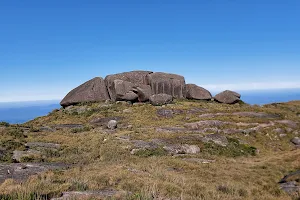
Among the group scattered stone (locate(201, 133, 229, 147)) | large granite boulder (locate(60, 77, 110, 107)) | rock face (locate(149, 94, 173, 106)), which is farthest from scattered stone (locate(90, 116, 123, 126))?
scattered stone (locate(201, 133, 229, 147))

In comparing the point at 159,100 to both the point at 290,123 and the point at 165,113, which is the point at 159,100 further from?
the point at 290,123

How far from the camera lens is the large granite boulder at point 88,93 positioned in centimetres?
5997

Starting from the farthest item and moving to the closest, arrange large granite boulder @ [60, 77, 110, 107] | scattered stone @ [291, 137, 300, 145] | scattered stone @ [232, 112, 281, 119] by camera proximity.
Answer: large granite boulder @ [60, 77, 110, 107] < scattered stone @ [232, 112, 281, 119] < scattered stone @ [291, 137, 300, 145]

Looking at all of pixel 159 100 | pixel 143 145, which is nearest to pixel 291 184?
pixel 143 145

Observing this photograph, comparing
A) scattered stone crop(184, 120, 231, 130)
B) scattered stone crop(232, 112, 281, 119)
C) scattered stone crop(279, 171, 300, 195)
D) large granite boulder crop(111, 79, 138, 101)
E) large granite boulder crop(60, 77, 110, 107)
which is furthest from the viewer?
large granite boulder crop(60, 77, 110, 107)

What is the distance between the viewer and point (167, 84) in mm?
65562

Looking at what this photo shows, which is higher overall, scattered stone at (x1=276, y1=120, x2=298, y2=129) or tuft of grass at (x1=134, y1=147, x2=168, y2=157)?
scattered stone at (x1=276, y1=120, x2=298, y2=129)

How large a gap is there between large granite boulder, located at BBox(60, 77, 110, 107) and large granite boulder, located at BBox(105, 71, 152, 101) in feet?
4.34

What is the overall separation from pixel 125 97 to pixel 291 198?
48.0 m

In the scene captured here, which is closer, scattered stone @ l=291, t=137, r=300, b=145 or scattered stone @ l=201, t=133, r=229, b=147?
scattered stone @ l=201, t=133, r=229, b=147

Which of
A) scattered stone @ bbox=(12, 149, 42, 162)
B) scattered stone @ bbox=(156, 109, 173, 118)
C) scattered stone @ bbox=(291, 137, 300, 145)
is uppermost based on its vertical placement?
scattered stone @ bbox=(156, 109, 173, 118)

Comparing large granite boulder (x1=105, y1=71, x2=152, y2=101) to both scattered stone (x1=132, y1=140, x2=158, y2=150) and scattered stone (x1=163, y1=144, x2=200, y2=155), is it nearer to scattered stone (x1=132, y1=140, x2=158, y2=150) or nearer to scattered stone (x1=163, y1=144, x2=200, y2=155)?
scattered stone (x1=132, y1=140, x2=158, y2=150)

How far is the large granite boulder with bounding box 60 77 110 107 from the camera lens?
60.0m

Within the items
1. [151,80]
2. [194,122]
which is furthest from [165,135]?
[151,80]
